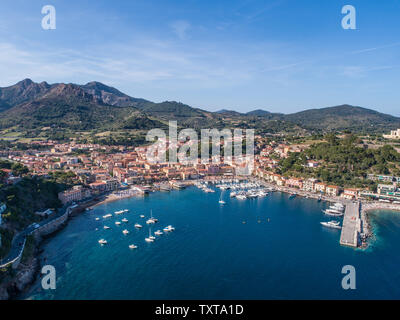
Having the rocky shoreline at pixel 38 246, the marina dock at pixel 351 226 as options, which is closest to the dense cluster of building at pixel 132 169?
the rocky shoreline at pixel 38 246

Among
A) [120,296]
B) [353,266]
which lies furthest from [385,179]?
[120,296]

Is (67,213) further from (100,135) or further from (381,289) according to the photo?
(100,135)

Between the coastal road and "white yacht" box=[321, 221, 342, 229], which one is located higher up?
the coastal road

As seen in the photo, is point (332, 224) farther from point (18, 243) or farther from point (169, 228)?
point (18, 243)

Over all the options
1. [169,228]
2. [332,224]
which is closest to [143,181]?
[169,228]

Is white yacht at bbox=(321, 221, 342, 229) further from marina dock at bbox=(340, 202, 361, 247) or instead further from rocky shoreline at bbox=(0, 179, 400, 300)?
rocky shoreline at bbox=(0, 179, 400, 300)

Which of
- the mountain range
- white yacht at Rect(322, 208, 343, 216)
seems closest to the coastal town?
white yacht at Rect(322, 208, 343, 216)

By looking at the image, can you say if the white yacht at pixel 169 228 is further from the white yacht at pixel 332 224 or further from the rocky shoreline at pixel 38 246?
the white yacht at pixel 332 224
